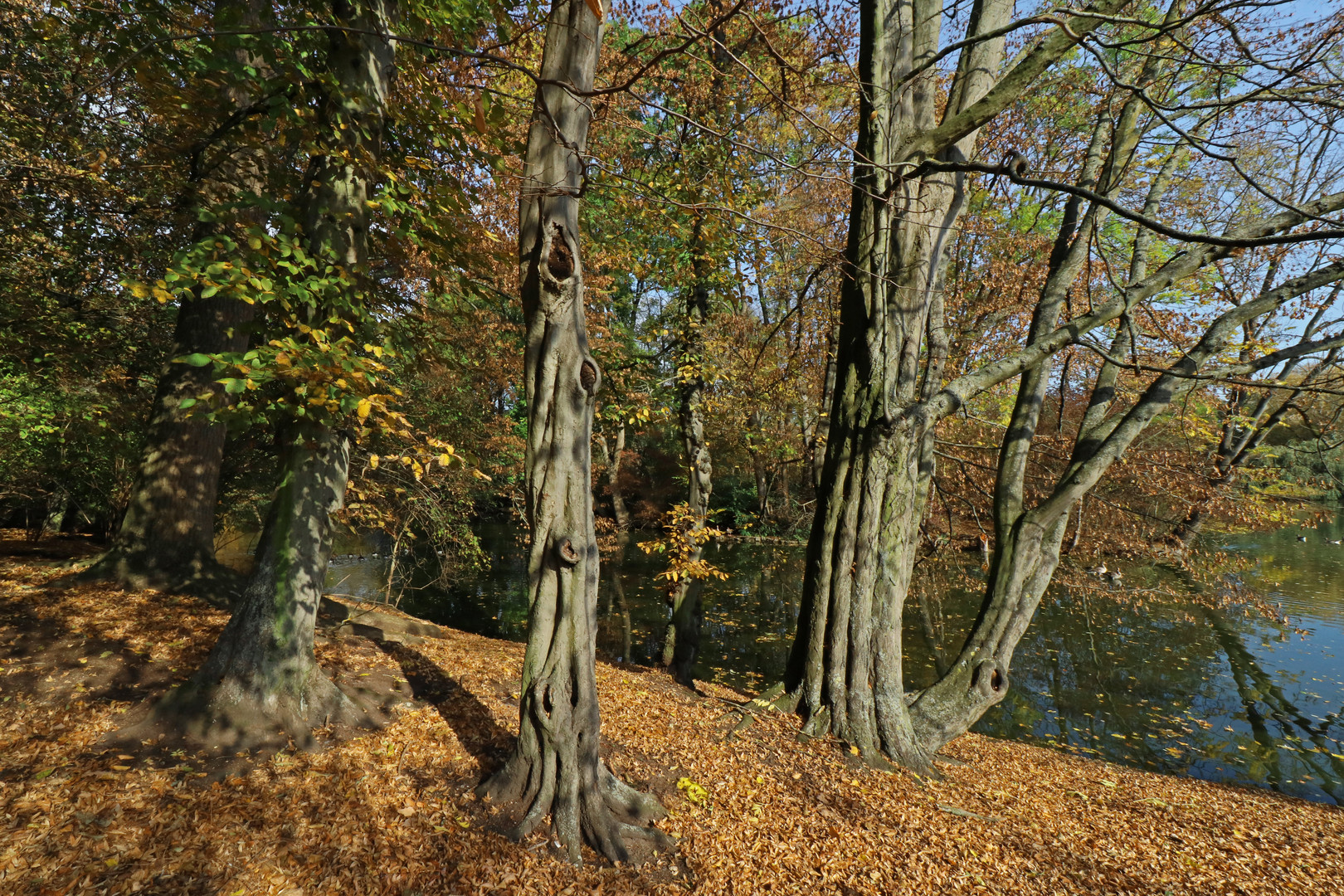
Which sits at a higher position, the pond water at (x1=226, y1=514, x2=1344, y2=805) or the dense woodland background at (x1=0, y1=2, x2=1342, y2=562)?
the dense woodland background at (x1=0, y1=2, x2=1342, y2=562)

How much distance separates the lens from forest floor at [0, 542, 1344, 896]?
283cm

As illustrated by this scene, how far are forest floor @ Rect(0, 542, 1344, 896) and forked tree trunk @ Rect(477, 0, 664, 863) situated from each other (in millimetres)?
266

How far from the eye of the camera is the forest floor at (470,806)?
2830 mm

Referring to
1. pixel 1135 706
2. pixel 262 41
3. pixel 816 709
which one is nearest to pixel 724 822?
pixel 816 709

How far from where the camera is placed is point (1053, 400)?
57.9ft

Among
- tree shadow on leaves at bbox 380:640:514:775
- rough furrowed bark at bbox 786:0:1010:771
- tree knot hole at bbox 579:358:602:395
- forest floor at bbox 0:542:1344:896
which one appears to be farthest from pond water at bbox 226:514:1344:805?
rough furrowed bark at bbox 786:0:1010:771

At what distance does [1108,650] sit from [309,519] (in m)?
14.9

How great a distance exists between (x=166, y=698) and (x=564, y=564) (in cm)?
303

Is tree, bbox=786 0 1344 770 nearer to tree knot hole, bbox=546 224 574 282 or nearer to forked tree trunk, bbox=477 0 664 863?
forked tree trunk, bbox=477 0 664 863

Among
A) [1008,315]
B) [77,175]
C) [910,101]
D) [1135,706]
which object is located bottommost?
[1135,706]

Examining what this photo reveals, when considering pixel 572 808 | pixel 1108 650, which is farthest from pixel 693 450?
pixel 1108 650

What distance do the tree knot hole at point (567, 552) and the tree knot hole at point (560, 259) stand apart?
152cm

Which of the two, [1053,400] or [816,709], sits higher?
[1053,400]

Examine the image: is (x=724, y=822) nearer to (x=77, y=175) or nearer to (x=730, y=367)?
(x=730, y=367)
